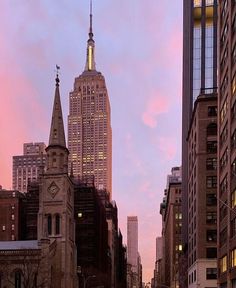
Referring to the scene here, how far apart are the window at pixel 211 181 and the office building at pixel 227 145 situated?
2303cm

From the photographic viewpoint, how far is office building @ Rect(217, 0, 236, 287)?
61.8 metres

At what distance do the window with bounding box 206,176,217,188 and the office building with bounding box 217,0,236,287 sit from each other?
23031mm

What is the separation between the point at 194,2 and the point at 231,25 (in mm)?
81871

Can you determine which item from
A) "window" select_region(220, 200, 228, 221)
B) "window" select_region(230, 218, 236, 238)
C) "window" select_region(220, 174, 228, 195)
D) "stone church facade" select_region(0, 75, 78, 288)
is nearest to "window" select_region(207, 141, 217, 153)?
"window" select_region(220, 174, 228, 195)

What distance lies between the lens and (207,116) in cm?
9962

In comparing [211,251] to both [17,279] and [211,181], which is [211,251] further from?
[17,279]

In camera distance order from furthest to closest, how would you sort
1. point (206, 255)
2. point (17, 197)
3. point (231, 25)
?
point (17, 197) → point (206, 255) → point (231, 25)

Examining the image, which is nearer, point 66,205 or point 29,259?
point 29,259

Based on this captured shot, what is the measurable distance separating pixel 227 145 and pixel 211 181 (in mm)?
A: 30835

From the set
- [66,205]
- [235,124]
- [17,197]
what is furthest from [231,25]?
[17,197]

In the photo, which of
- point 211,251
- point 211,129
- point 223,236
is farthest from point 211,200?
point 223,236

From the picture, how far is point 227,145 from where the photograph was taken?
220 feet

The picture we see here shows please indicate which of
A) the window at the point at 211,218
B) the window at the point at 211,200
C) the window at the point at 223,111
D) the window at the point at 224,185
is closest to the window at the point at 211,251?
the window at the point at 211,218

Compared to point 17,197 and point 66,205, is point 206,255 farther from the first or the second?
point 17,197
